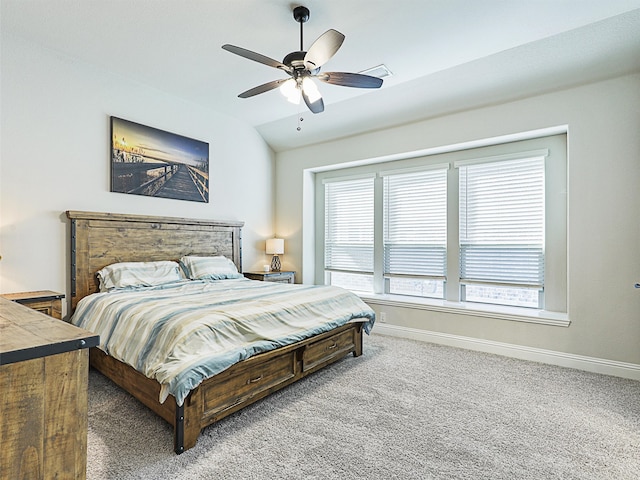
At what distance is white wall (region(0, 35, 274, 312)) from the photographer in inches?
118

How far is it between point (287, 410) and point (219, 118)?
3.92 metres

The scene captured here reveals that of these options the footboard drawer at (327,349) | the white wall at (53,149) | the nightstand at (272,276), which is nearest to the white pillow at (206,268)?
the nightstand at (272,276)

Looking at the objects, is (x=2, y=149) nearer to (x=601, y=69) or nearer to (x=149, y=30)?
(x=149, y=30)

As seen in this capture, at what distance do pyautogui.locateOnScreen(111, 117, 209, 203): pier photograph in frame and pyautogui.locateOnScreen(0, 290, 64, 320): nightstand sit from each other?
128 centimetres

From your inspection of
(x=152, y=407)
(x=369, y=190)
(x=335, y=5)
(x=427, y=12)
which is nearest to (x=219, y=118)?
(x=369, y=190)

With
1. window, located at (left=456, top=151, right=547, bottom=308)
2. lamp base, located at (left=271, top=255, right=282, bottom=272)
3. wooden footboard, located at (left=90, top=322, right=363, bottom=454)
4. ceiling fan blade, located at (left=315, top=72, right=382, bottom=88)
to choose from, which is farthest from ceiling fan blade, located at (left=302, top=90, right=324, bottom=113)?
lamp base, located at (left=271, top=255, right=282, bottom=272)

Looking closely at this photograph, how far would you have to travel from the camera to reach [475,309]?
381cm

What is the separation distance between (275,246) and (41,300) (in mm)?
2951

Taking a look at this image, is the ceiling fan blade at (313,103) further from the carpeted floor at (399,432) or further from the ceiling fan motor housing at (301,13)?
the carpeted floor at (399,432)

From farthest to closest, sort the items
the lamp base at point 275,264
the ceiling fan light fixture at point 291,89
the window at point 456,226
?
the lamp base at point 275,264 → the window at point 456,226 → the ceiling fan light fixture at point 291,89

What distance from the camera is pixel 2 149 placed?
2961mm

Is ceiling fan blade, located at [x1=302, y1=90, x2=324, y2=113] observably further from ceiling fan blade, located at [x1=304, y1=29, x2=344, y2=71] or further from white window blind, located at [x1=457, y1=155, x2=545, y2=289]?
white window blind, located at [x1=457, y1=155, x2=545, y2=289]

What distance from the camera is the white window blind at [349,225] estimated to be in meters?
4.98

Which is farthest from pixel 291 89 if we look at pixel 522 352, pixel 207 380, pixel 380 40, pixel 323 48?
pixel 522 352
